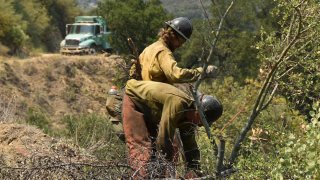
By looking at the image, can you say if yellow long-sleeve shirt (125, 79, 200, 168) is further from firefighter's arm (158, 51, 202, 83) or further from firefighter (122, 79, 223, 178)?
firefighter's arm (158, 51, 202, 83)

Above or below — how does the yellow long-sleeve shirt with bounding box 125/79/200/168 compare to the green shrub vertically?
below

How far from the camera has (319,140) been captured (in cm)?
378

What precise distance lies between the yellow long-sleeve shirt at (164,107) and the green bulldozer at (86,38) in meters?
35.6

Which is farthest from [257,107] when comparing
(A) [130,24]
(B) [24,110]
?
(A) [130,24]

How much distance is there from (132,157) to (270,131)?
4.33 feet

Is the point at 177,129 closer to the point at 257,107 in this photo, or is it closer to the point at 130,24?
the point at 257,107

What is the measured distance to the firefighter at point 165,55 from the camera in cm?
585

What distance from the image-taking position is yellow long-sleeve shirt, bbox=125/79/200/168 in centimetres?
582

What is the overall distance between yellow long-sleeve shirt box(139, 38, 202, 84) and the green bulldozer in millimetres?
35577

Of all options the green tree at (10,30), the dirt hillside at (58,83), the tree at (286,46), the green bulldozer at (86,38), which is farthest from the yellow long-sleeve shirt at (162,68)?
the green bulldozer at (86,38)

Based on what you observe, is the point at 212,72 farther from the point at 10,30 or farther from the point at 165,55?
the point at 10,30

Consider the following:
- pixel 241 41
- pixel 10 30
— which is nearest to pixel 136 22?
pixel 241 41

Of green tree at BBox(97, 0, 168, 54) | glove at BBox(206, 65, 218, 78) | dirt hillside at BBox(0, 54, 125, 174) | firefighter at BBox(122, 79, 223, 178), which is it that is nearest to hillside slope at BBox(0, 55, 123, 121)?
dirt hillside at BBox(0, 54, 125, 174)

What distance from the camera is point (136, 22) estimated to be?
134 ft
